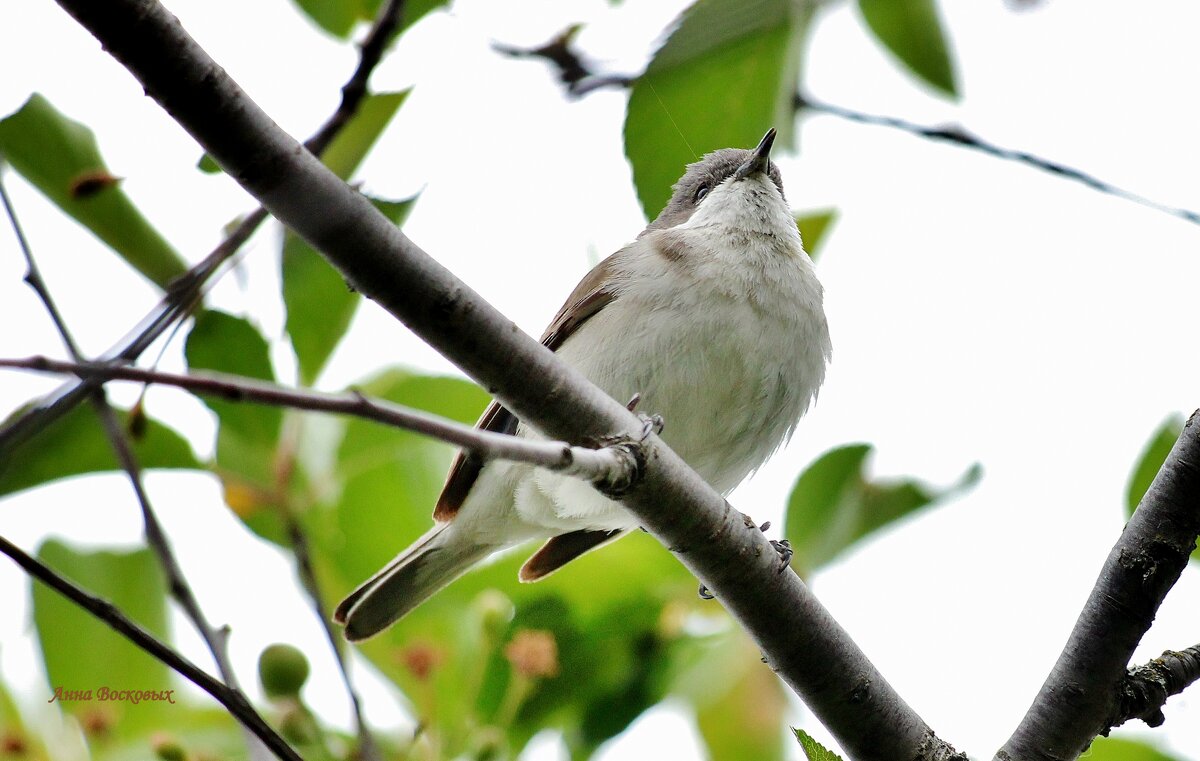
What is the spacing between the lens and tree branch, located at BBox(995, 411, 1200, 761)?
2.41m

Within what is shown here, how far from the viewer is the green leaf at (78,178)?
9.30 ft

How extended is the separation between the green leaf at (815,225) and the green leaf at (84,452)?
236 centimetres

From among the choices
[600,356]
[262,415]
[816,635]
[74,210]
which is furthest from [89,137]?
[816,635]

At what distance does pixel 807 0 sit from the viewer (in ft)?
9.12

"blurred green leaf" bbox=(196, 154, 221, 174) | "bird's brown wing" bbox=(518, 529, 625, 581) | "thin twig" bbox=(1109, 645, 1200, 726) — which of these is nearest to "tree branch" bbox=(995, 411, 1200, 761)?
"thin twig" bbox=(1109, 645, 1200, 726)

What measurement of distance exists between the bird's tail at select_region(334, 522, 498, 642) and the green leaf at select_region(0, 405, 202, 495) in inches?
27.9

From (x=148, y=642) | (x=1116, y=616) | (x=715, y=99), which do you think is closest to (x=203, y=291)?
(x=148, y=642)

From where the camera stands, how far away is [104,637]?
128 inches

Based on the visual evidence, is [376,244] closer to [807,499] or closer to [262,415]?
[262,415]

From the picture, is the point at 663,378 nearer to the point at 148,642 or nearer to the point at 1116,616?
the point at 1116,616

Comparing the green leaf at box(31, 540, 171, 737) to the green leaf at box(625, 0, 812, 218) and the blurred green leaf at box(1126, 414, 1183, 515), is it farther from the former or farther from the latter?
the blurred green leaf at box(1126, 414, 1183, 515)

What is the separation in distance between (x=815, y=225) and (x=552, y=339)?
3.64 ft

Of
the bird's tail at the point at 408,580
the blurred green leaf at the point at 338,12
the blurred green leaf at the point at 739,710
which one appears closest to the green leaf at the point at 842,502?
the blurred green leaf at the point at 739,710

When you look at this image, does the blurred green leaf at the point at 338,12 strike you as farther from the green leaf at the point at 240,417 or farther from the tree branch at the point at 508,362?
the tree branch at the point at 508,362
